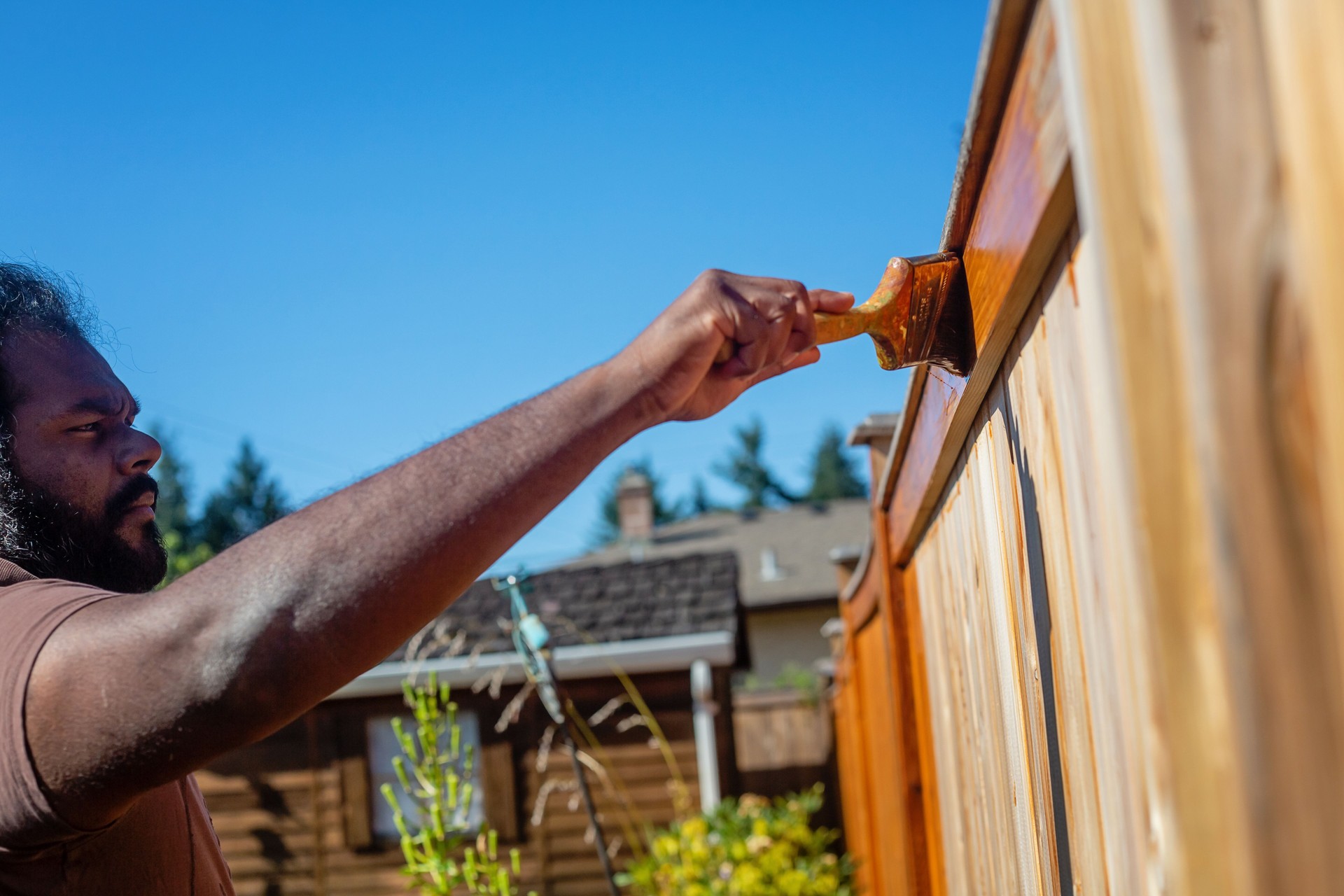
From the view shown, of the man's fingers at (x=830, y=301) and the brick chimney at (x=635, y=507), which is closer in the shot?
the man's fingers at (x=830, y=301)

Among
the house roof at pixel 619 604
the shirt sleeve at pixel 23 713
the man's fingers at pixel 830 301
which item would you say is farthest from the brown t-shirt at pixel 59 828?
the house roof at pixel 619 604

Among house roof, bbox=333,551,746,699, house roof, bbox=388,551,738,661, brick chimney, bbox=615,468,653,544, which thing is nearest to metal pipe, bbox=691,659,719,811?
house roof, bbox=333,551,746,699

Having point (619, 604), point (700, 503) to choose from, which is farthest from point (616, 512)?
point (619, 604)

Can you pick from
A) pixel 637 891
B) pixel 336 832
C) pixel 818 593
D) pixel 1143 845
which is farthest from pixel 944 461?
pixel 818 593

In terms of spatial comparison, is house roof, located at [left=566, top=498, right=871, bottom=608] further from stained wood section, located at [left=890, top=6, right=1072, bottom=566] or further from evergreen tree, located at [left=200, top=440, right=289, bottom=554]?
evergreen tree, located at [left=200, top=440, right=289, bottom=554]

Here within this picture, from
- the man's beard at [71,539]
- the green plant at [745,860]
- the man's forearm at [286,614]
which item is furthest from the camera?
the green plant at [745,860]

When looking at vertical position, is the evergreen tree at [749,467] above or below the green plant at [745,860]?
above

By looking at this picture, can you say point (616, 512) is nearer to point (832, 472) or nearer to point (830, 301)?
point (832, 472)

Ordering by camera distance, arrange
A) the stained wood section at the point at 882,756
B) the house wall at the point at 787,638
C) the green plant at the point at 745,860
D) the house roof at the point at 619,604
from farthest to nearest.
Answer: the house wall at the point at 787,638
the house roof at the point at 619,604
the green plant at the point at 745,860
the stained wood section at the point at 882,756

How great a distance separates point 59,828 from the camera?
3.79 ft

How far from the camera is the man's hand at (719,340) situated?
4.01 feet

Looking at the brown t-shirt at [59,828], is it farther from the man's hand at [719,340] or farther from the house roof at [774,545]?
the house roof at [774,545]

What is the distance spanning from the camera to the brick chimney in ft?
88.5

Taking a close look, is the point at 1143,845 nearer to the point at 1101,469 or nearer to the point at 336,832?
the point at 1101,469
